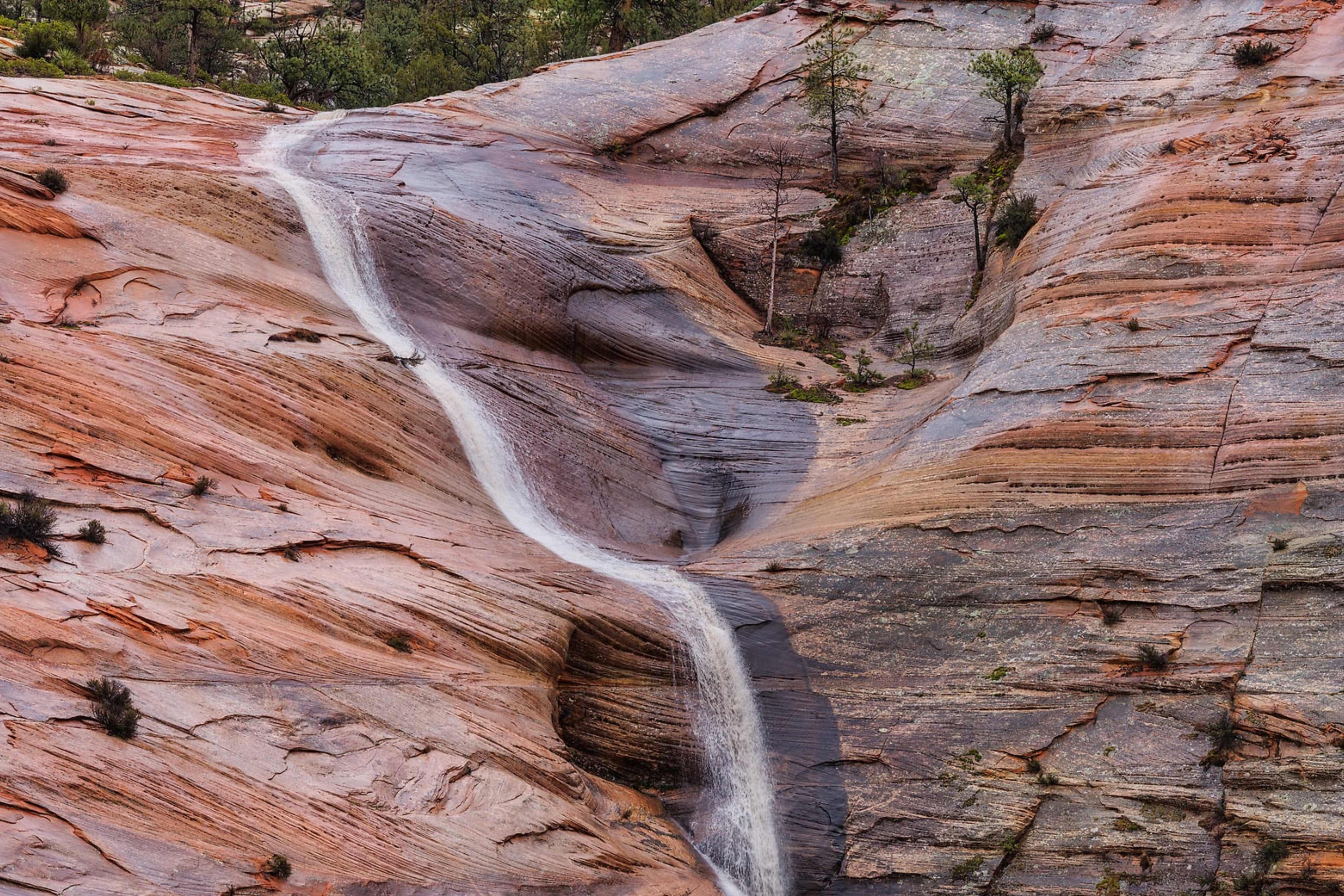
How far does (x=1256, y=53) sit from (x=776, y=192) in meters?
14.6

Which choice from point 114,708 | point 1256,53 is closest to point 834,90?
point 1256,53

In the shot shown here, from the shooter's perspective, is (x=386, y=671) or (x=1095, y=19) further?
(x=1095, y=19)

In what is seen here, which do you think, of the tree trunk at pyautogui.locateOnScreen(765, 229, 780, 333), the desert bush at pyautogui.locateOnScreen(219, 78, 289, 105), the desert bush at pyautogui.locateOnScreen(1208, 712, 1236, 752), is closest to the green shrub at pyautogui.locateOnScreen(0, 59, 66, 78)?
the desert bush at pyautogui.locateOnScreen(219, 78, 289, 105)

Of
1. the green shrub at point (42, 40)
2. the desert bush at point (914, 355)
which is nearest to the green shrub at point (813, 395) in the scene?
the desert bush at point (914, 355)

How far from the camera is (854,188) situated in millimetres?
40500

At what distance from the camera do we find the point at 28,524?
16.8m

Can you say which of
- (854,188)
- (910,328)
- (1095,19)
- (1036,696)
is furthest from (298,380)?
(1095,19)

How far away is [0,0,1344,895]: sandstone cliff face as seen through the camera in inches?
647

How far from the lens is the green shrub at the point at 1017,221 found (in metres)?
33.3

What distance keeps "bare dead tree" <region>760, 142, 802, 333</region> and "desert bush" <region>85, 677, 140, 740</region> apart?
2428 cm

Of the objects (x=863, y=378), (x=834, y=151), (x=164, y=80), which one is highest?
(x=834, y=151)

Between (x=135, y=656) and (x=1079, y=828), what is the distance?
14088 millimetres

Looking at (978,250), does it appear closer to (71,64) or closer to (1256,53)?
(1256,53)

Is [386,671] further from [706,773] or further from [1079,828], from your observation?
[1079,828]
